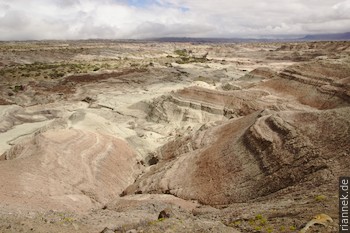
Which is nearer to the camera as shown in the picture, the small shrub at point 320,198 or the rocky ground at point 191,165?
the small shrub at point 320,198

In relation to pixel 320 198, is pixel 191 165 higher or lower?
lower

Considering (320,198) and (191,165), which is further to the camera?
(191,165)

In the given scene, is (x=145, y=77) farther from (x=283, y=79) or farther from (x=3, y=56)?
(x=3, y=56)

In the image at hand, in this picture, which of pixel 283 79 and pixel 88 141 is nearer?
pixel 88 141

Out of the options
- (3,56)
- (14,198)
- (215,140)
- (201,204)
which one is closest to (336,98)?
(215,140)

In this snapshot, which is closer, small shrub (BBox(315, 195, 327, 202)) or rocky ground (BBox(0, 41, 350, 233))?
small shrub (BBox(315, 195, 327, 202))

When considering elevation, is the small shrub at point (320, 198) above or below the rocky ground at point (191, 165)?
above

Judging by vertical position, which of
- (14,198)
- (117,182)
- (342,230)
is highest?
(342,230)

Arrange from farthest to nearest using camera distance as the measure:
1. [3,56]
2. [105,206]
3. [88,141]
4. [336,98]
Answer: [3,56]
[336,98]
[88,141]
[105,206]

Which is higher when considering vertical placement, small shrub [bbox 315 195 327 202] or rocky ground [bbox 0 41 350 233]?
small shrub [bbox 315 195 327 202]

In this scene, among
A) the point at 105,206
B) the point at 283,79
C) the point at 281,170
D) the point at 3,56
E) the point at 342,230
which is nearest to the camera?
the point at 342,230

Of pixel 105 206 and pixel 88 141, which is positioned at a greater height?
pixel 88 141
